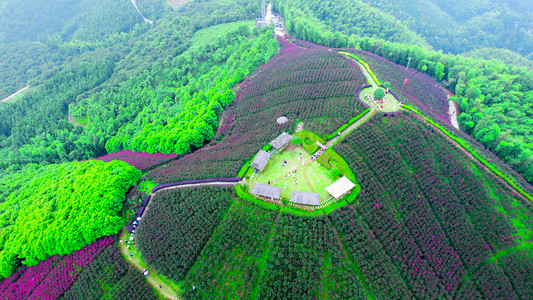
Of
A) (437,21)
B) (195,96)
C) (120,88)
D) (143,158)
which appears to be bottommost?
(143,158)

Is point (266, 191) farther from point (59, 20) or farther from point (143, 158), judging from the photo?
point (59, 20)

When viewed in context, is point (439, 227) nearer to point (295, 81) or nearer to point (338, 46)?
point (295, 81)

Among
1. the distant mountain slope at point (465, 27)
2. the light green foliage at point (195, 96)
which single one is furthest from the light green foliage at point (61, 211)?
the distant mountain slope at point (465, 27)

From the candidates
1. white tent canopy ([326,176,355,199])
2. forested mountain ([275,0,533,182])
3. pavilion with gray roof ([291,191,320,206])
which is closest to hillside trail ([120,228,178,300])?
pavilion with gray roof ([291,191,320,206])

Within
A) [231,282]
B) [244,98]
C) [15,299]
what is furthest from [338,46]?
[15,299]

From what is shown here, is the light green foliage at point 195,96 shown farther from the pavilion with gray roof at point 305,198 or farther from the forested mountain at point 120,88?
the pavilion with gray roof at point 305,198

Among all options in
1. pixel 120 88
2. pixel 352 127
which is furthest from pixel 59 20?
pixel 352 127
